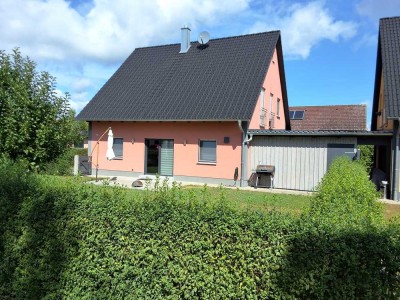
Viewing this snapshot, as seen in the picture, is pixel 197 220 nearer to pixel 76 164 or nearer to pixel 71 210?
pixel 71 210

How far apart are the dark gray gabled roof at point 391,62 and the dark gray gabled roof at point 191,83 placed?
5.33 meters

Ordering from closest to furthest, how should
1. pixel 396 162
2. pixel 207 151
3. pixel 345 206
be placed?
pixel 345 206 < pixel 396 162 < pixel 207 151

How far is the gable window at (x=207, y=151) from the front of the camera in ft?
57.7

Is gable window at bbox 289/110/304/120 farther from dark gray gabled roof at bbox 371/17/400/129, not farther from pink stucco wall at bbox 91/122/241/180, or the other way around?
pink stucco wall at bbox 91/122/241/180

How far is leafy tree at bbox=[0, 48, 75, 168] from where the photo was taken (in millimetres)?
7328

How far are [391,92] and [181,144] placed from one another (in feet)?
32.0

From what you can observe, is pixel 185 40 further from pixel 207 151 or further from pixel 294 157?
pixel 294 157

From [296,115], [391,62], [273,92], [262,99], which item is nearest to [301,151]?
[262,99]

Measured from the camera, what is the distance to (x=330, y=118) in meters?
32.2

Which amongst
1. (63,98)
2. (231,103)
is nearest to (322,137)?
(231,103)

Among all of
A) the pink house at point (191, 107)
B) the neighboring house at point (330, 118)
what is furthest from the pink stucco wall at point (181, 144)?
the neighboring house at point (330, 118)

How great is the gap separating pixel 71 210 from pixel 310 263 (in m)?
2.73

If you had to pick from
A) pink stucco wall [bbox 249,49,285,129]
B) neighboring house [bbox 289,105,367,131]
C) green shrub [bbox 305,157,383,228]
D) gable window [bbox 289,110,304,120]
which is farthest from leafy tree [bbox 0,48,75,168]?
gable window [bbox 289,110,304,120]

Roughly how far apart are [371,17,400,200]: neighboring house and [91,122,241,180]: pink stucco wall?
6.33 meters
